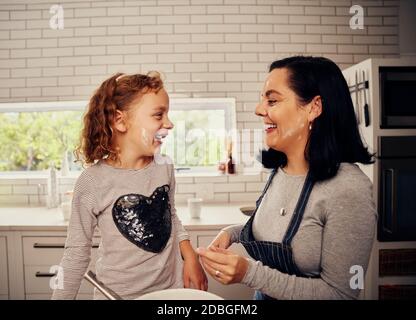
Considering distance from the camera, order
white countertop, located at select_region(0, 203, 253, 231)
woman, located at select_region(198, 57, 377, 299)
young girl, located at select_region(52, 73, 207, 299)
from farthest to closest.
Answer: white countertop, located at select_region(0, 203, 253, 231) < young girl, located at select_region(52, 73, 207, 299) < woman, located at select_region(198, 57, 377, 299)

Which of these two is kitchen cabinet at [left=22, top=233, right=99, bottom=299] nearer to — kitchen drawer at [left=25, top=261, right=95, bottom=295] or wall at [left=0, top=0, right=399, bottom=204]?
kitchen drawer at [left=25, top=261, right=95, bottom=295]

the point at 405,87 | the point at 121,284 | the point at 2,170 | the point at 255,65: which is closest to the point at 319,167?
the point at 121,284

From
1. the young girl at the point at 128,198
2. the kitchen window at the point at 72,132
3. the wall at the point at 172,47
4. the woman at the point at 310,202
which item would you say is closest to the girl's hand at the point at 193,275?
the young girl at the point at 128,198

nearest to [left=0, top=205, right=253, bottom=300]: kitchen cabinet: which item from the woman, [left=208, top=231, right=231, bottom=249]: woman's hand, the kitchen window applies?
the kitchen window

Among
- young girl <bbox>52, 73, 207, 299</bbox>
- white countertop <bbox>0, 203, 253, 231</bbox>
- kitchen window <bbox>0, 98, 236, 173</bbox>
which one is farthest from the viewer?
white countertop <bbox>0, 203, 253, 231</bbox>

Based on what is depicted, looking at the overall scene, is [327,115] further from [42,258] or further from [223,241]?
[42,258]

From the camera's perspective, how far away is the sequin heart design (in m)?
0.58

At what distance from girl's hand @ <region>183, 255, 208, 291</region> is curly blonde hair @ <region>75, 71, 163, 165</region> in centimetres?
27

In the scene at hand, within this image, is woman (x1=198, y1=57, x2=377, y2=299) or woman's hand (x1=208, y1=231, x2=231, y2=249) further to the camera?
woman's hand (x1=208, y1=231, x2=231, y2=249)

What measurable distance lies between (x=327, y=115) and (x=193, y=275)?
16.2 inches

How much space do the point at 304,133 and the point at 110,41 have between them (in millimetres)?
714

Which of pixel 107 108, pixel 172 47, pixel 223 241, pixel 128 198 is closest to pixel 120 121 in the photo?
pixel 107 108

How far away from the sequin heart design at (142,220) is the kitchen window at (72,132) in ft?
0.63

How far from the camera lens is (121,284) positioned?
0.59 m
